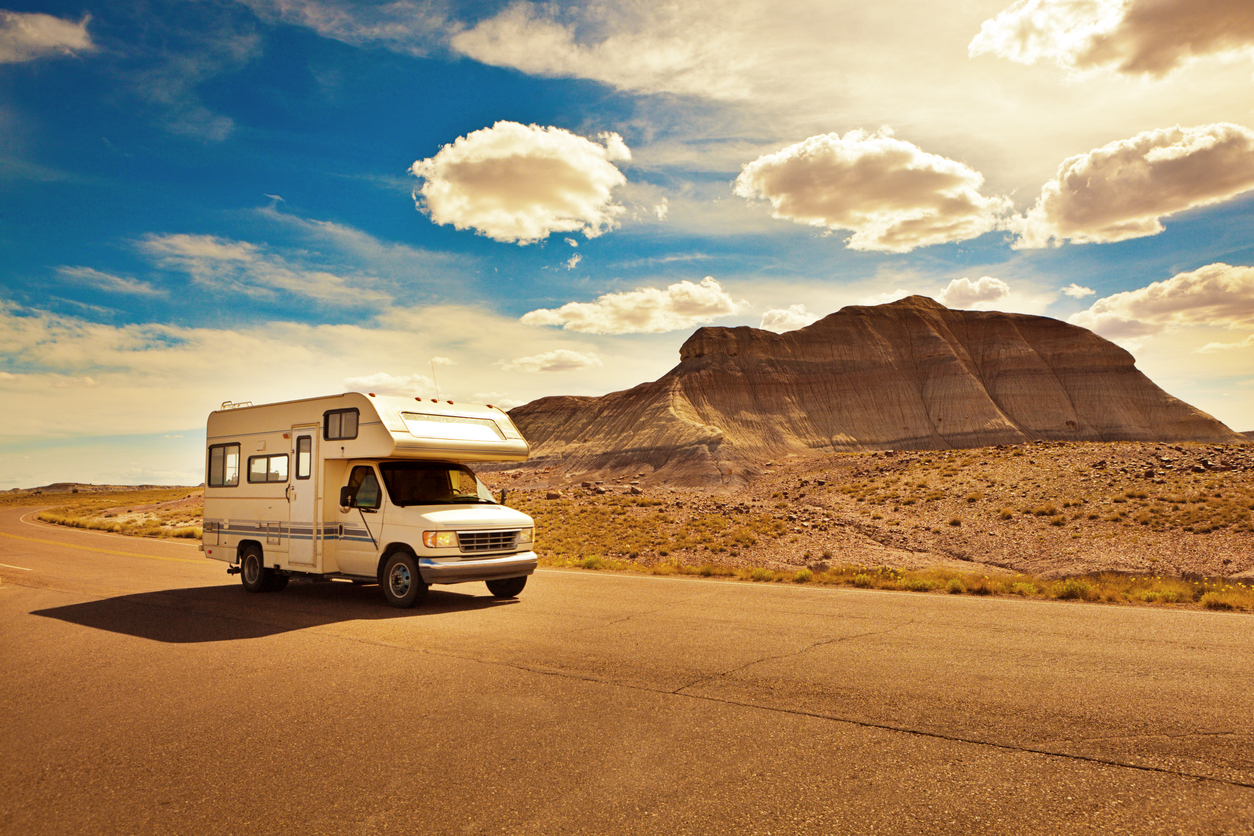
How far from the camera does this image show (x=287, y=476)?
Result: 1252 centimetres

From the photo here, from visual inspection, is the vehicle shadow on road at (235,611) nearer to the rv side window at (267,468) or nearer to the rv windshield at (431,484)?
the rv windshield at (431,484)

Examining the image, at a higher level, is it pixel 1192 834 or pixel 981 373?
pixel 981 373

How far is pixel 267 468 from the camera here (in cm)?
1297

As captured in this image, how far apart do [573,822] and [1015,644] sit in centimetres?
581

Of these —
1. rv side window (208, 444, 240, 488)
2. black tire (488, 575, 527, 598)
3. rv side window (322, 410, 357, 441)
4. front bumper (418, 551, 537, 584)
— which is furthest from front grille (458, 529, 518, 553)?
rv side window (208, 444, 240, 488)

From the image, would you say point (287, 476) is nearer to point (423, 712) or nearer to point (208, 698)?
point (208, 698)

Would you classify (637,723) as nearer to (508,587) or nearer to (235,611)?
(508,587)

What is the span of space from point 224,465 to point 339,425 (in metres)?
3.91

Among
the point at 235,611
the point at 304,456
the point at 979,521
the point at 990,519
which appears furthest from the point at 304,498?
the point at 990,519

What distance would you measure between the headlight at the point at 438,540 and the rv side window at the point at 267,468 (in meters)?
3.47

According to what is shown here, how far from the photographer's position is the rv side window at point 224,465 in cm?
1377

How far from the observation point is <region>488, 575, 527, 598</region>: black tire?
1201cm

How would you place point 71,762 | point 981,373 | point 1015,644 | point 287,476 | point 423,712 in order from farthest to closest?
point 981,373 < point 287,476 < point 1015,644 < point 423,712 < point 71,762

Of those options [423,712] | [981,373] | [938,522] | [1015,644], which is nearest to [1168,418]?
[981,373]
